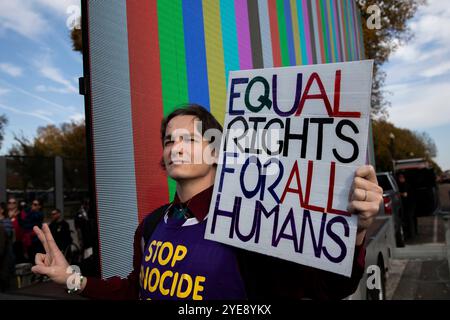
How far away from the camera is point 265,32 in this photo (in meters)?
4.50

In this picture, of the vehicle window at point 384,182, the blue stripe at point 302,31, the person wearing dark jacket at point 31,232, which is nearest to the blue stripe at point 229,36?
the blue stripe at point 302,31

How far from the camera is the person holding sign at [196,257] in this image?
1.36 m

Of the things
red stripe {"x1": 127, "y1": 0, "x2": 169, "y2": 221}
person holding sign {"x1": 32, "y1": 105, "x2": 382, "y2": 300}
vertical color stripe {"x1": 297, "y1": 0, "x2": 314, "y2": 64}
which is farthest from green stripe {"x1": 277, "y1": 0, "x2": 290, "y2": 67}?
person holding sign {"x1": 32, "y1": 105, "x2": 382, "y2": 300}

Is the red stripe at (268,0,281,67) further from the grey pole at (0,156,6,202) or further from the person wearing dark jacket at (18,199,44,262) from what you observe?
the grey pole at (0,156,6,202)

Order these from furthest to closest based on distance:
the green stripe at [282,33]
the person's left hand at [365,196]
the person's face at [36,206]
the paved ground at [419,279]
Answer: the person's face at [36,206], the paved ground at [419,279], the green stripe at [282,33], the person's left hand at [365,196]

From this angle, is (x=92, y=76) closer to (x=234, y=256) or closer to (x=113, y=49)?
(x=113, y=49)

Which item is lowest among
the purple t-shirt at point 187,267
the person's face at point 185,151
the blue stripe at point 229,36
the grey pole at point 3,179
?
the purple t-shirt at point 187,267

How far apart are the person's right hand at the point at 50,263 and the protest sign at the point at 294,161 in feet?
2.27

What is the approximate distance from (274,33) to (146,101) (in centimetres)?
258

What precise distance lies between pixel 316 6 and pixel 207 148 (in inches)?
235

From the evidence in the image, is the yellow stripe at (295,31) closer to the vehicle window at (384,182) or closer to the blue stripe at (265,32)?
the blue stripe at (265,32)

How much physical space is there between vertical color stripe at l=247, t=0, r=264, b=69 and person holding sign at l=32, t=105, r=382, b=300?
8.79 ft

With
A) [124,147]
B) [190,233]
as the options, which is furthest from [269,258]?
[124,147]

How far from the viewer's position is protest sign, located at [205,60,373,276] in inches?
52.7
